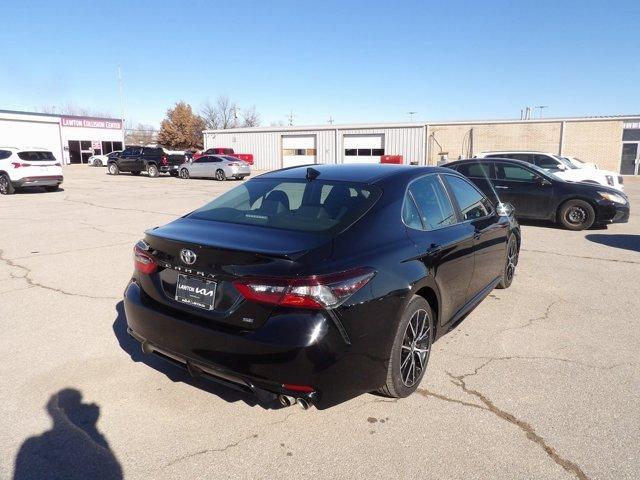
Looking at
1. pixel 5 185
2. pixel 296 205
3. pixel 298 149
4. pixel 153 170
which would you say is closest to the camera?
pixel 296 205

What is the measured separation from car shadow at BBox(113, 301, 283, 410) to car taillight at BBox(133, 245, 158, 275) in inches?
25.3

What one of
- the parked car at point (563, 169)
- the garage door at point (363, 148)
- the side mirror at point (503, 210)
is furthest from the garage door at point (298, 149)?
the side mirror at point (503, 210)

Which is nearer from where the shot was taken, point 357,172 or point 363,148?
point 357,172

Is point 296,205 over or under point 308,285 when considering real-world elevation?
over

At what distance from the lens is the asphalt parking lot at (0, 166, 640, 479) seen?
2.55 metres

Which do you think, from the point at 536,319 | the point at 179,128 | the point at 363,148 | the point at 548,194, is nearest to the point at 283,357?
the point at 536,319

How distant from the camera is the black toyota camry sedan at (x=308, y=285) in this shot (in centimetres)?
250

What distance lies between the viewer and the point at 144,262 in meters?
3.14

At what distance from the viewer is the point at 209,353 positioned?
106 inches

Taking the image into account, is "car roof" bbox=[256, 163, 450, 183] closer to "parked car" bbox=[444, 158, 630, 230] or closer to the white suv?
"parked car" bbox=[444, 158, 630, 230]

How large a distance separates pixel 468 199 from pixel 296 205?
198 cm

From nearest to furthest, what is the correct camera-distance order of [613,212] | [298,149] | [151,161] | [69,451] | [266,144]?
[69,451]
[613,212]
[151,161]
[298,149]
[266,144]

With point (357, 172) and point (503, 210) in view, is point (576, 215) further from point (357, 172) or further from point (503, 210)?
point (357, 172)

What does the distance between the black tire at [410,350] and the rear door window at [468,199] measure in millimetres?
1296
